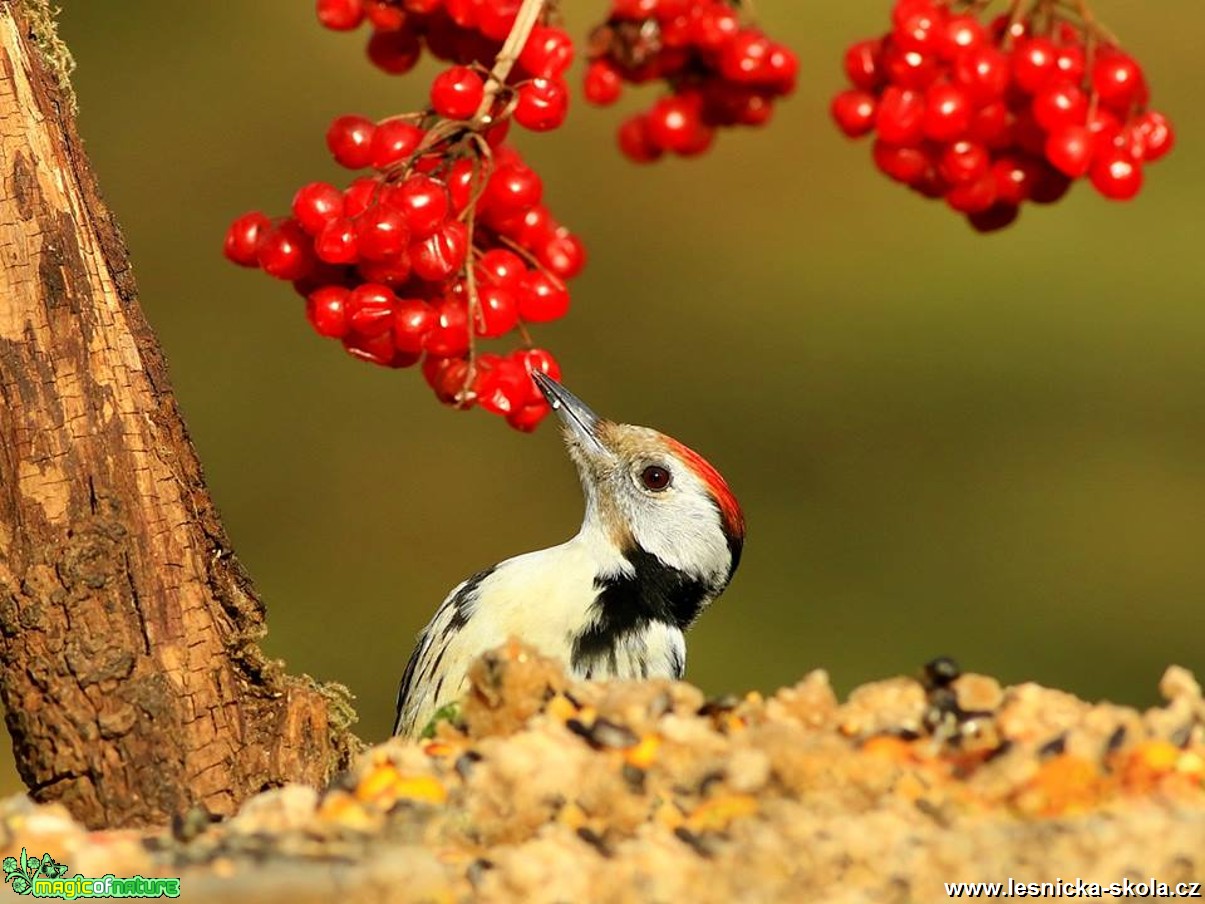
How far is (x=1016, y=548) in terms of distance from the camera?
6.59m

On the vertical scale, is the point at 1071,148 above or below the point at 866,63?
below

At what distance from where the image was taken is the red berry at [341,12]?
2.33 metres

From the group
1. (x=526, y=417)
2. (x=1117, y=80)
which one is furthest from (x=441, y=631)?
(x=1117, y=80)

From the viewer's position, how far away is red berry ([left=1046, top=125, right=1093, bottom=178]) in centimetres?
238

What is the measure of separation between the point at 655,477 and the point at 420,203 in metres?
0.99

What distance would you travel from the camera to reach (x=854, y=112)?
255 cm

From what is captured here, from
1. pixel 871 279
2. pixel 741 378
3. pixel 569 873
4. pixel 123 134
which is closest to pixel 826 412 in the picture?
pixel 741 378

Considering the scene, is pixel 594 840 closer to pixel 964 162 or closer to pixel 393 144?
pixel 393 144

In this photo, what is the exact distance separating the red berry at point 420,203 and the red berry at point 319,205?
6 cm

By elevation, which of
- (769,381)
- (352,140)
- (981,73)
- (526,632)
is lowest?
(526,632)

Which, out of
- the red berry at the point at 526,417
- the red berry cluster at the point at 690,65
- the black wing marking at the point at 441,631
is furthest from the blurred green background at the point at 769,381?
the red berry at the point at 526,417

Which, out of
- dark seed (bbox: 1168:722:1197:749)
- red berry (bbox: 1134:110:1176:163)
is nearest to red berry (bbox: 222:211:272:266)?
red berry (bbox: 1134:110:1176:163)

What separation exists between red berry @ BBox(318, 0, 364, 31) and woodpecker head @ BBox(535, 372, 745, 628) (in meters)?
0.80

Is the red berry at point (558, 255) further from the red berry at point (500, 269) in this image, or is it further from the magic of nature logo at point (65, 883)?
the magic of nature logo at point (65, 883)
